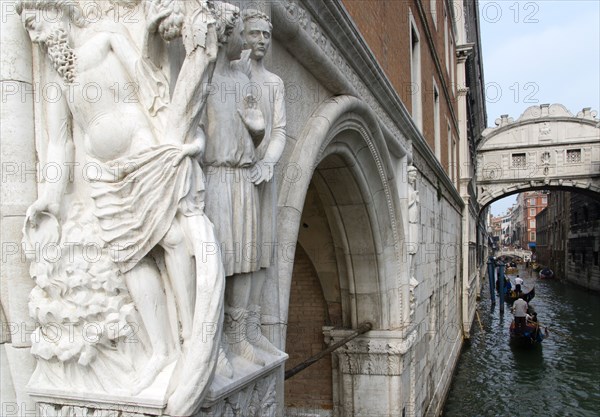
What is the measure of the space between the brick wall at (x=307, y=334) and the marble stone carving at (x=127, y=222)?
516 cm

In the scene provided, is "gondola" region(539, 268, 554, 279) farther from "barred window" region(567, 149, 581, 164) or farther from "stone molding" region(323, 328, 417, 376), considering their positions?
"stone molding" region(323, 328, 417, 376)

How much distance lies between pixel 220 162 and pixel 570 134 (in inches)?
1145

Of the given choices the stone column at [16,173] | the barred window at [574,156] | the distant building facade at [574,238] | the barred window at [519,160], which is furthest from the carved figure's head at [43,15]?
the distant building facade at [574,238]

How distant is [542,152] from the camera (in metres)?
27.4

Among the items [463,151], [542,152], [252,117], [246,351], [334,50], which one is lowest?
[246,351]

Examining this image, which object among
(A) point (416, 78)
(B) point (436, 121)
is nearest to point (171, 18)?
(A) point (416, 78)

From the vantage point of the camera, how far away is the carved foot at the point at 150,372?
1.75 metres

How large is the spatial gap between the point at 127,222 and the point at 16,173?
55cm

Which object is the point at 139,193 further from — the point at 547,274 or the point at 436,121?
the point at 547,274

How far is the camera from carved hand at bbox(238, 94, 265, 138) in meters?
2.29

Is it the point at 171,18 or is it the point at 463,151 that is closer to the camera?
the point at 171,18

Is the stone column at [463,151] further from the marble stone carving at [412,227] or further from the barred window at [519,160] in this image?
the marble stone carving at [412,227]

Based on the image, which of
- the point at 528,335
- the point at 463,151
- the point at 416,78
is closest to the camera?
the point at 416,78

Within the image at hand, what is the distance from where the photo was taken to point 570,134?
2697 centimetres
